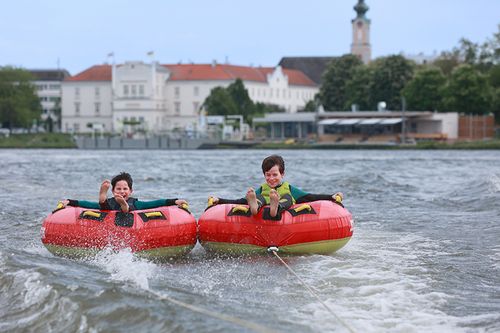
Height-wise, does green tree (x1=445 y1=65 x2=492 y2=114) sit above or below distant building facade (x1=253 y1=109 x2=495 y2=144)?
above

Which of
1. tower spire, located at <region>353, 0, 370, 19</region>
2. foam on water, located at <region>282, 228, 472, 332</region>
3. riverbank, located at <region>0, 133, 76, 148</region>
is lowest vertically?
riverbank, located at <region>0, 133, 76, 148</region>

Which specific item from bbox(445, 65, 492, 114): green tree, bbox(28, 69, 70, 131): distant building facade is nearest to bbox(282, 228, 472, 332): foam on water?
bbox(445, 65, 492, 114): green tree

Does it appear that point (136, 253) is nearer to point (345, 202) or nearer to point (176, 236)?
point (176, 236)

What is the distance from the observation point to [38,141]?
4313 inches

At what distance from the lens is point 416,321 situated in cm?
885

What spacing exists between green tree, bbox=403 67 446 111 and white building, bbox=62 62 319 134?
39945mm

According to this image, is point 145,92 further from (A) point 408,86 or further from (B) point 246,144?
(A) point 408,86

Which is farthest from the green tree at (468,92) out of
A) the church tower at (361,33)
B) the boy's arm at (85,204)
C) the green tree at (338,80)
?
the boy's arm at (85,204)

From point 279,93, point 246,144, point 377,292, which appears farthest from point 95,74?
point 377,292

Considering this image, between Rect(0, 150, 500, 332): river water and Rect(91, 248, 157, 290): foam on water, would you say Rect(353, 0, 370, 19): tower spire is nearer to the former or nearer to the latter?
Rect(0, 150, 500, 332): river water

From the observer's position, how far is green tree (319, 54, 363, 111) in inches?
4240

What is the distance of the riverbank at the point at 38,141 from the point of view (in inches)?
4058

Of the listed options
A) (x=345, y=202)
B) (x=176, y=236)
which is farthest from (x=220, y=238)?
(x=345, y=202)

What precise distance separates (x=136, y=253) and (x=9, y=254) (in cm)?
165
